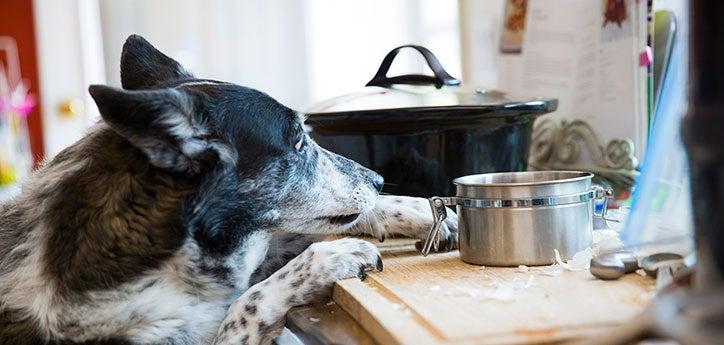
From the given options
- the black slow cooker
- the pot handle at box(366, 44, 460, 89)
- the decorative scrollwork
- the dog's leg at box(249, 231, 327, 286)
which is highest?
the pot handle at box(366, 44, 460, 89)

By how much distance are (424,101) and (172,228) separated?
0.48m

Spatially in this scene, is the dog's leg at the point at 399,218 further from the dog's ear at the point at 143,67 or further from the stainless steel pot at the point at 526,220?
the dog's ear at the point at 143,67

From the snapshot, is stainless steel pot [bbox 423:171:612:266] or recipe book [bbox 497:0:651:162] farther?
recipe book [bbox 497:0:651:162]

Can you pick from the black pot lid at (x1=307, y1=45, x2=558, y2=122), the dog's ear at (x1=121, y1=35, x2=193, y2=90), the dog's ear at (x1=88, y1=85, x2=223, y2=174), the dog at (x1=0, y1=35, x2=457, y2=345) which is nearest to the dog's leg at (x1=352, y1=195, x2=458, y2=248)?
the dog at (x1=0, y1=35, x2=457, y2=345)

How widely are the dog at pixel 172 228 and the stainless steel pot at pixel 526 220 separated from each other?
0.49 feet

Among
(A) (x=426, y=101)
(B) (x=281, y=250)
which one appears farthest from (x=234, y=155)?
(A) (x=426, y=101)

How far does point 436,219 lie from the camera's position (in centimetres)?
124

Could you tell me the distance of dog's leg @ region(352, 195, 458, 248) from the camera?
1386mm

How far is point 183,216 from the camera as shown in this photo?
1197mm

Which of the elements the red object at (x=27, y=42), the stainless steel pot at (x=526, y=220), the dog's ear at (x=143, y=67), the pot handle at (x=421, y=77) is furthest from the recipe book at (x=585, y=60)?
the red object at (x=27, y=42)

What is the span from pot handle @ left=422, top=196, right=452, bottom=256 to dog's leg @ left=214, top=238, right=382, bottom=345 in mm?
104

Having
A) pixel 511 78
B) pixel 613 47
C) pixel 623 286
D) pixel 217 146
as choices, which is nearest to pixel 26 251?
pixel 217 146

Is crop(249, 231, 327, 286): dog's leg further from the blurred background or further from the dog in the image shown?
the blurred background

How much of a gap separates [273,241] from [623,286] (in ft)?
2.23
